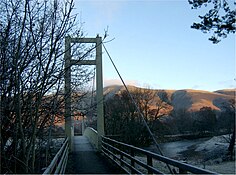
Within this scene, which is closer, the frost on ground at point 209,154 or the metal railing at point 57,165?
the metal railing at point 57,165

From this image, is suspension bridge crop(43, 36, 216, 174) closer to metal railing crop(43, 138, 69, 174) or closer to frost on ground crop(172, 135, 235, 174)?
metal railing crop(43, 138, 69, 174)

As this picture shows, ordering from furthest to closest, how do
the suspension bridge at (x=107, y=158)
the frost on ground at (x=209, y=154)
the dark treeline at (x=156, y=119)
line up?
the dark treeline at (x=156, y=119) < the frost on ground at (x=209, y=154) < the suspension bridge at (x=107, y=158)

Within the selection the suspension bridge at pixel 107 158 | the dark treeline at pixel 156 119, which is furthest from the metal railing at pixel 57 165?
the dark treeline at pixel 156 119

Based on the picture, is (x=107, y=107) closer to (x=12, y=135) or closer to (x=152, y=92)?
(x=152, y=92)

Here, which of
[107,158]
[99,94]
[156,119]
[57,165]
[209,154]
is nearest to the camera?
[57,165]

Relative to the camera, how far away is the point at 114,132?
22.9 m

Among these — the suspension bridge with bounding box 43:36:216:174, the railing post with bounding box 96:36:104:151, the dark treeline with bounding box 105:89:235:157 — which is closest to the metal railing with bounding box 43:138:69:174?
the suspension bridge with bounding box 43:36:216:174

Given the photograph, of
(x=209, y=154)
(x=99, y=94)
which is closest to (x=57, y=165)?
(x=99, y=94)

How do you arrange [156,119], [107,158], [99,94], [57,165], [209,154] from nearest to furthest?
[57,165] < [107,158] < [99,94] < [209,154] < [156,119]

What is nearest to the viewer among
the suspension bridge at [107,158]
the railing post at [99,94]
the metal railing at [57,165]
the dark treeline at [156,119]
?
the metal railing at [57,165]

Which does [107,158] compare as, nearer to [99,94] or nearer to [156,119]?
[99,94]

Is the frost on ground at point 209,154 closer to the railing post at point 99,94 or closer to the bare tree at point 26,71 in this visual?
the railing post at point 99,94

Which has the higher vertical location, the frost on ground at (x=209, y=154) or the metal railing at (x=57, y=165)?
the metal railing at (x=57, y=165)

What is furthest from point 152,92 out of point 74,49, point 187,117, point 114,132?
point 74,49
